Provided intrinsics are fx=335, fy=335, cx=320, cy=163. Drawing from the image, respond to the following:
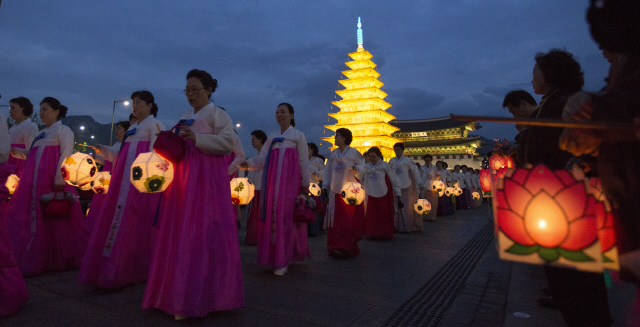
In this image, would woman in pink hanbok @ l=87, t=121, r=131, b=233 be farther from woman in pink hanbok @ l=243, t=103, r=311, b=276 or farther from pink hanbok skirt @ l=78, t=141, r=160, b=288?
woman in pink hanbok @ l=243, t=103, r=311, b=276

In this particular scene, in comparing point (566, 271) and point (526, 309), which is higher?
point (566, 271)

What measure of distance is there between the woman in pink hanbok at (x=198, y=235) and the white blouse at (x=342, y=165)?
281cm

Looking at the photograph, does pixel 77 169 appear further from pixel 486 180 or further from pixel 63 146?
pixel 486 180

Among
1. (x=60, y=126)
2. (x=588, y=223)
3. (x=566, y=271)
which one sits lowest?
(x=566, y=271)

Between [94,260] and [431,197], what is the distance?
9.33 meters

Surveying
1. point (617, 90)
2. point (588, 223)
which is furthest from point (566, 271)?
point (617, 90)

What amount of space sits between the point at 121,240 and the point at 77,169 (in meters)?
0.96

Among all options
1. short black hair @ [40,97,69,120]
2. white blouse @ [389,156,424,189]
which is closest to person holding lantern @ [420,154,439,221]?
white blouse @ [389,156,424,189]

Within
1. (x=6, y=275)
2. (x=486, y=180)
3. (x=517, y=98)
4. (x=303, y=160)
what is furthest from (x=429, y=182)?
(x=6, y=275)

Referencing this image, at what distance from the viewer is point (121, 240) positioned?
9.52 ft

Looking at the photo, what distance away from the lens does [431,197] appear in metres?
10.5

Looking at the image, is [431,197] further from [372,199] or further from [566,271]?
[566,271]

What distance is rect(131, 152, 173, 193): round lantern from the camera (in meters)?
2.17

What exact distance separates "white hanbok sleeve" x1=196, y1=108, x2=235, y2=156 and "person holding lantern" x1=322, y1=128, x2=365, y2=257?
8.52ft
